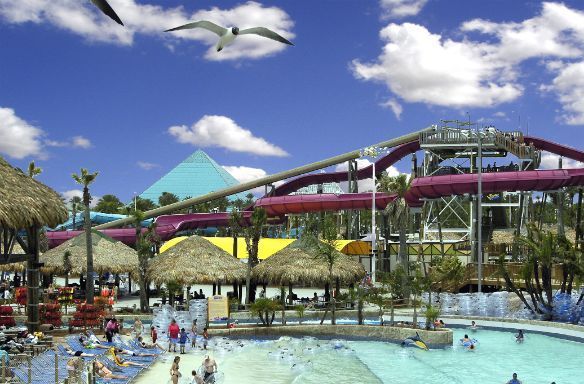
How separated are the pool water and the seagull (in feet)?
24.6

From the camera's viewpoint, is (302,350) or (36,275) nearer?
(36,275)

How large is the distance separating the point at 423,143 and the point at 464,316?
812 inches

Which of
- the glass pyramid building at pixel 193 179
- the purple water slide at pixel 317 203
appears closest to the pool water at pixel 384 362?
the purple water slide at pixel 317 203

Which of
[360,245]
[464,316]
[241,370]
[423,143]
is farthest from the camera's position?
[423,143]

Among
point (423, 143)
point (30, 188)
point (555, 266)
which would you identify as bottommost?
point (555, 266)

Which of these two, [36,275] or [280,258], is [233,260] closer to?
[280,258]

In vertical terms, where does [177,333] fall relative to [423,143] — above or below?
below

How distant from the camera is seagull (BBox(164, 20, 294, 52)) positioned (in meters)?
12.4

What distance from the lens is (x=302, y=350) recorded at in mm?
21500

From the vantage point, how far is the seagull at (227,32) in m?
12.4

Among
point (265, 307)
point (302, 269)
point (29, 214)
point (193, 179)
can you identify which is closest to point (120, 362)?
point (29, 214)

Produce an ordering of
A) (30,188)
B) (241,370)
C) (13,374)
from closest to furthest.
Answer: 1. (13,374)
2. (241,370)
3. (30,188)

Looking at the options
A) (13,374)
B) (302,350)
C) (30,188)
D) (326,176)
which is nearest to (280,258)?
(302,350)

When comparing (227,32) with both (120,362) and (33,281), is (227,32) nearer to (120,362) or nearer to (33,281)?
(120,362)
